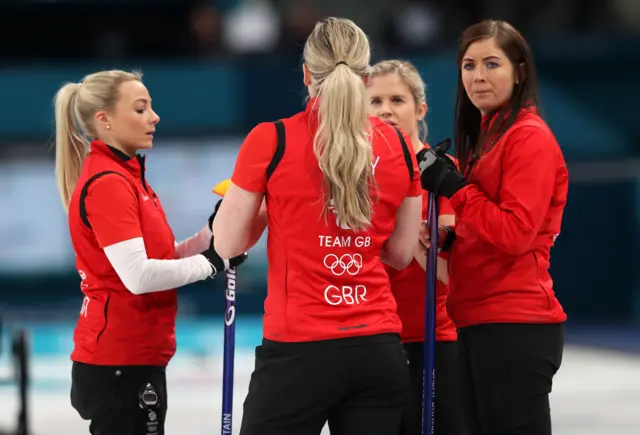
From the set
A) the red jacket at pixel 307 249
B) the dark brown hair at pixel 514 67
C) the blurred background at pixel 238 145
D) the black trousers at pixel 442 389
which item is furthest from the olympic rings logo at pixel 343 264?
the blurred background at pixel 238 145

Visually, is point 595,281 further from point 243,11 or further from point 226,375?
point 226,375

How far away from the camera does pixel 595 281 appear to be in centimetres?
1349

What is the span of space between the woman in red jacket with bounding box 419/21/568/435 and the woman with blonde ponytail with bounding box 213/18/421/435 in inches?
17.6

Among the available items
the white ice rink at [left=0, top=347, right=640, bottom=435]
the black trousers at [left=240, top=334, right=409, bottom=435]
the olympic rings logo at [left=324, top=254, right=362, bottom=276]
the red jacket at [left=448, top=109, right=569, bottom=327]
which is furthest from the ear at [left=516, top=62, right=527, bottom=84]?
the white ice rink at [left=0, top=347, right=640, bottom=435]

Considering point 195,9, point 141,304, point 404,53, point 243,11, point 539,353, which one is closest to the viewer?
point 539,353

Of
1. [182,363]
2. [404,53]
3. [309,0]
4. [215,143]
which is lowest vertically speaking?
[182,363]

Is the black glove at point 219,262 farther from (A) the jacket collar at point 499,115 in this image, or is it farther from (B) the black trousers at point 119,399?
(A) the jacket collar at point 499,115

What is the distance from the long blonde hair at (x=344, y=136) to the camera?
318cm

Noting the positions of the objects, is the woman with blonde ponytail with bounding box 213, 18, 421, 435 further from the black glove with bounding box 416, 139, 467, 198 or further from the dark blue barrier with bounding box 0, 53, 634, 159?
the dark blue barrier with bounding box 0, 53, 634, 159

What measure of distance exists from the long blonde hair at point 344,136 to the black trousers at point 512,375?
731 millimetres

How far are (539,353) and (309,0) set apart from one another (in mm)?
11326

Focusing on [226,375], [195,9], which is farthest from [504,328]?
[195,9]

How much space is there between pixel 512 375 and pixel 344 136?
1.05 m

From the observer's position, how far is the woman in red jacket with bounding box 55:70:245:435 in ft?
12.4
